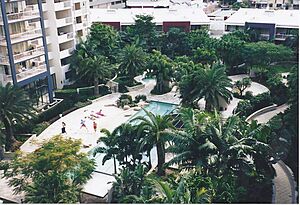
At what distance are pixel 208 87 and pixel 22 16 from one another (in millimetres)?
15790

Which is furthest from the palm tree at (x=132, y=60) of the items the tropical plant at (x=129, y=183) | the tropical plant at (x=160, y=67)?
the tropical plant at (x=129, y=183)

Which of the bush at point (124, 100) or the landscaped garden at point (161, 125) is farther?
the bush at point (124, 100)

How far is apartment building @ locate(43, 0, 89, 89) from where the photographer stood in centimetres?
3484

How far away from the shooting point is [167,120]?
20531 mm

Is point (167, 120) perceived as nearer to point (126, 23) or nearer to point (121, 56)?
point (121, 56)

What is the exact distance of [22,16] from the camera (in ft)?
100

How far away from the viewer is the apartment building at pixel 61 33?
34844 mm

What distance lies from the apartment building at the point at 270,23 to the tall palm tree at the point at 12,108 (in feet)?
95.8

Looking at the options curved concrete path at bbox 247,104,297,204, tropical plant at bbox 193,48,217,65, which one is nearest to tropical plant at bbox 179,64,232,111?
curved concrete path at bbox 247,104,297,204

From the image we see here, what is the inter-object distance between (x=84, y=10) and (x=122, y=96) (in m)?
12.4

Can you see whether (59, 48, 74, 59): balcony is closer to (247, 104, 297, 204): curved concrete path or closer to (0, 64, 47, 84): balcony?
(0, 64, 47, 84): balcony

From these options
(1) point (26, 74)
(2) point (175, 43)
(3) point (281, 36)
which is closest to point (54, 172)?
(1) point (26, 74)

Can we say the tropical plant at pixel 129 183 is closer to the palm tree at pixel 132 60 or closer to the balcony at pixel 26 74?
the balcony at pixel 26 74

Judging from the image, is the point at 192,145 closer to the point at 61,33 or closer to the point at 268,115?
the point at 268,115
